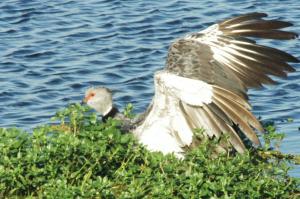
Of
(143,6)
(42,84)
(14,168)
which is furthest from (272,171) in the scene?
(143,6)

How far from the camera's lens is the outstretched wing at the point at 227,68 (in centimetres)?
853

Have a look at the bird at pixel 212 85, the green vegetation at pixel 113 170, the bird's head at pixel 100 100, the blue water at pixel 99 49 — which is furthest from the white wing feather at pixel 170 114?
the blue water at pixel 99 49

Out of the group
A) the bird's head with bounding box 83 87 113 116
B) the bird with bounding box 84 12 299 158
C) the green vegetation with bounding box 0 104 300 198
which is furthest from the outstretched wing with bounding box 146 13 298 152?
the bird's head with bounding box 83 87 113 116

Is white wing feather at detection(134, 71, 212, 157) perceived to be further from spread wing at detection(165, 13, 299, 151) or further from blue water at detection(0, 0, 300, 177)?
blue water at detection(0, 0, 300, 177)

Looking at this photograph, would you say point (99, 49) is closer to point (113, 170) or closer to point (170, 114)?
point (170, 114)

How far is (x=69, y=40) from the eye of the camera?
16266mm

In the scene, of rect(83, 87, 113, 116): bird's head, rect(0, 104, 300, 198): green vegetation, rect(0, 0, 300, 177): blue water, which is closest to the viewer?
rect(0, 104, 300, 198): green vegetation

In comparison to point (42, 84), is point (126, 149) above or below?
above

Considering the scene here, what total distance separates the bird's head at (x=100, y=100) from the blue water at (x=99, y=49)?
2635 millimetres

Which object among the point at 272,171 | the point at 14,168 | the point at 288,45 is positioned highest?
the point at 14,168

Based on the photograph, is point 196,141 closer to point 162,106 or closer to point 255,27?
point 162,106

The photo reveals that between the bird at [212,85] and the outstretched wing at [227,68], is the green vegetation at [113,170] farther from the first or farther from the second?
the outstretched wing at [227,68]

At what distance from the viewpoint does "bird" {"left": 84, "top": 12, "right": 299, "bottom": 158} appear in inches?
336

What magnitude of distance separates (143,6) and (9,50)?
2974mm
